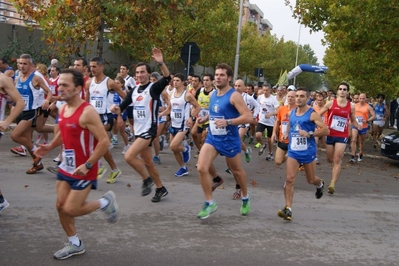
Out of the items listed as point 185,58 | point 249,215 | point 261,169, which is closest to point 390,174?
point 261,169

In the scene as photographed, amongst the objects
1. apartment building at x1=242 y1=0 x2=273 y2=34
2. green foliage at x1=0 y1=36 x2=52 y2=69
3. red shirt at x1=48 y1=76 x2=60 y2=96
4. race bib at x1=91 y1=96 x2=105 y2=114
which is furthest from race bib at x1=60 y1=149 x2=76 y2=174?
apartment building at x1=242 y1=0 x2=273 y2=34

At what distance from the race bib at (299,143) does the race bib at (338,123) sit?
2.76 m

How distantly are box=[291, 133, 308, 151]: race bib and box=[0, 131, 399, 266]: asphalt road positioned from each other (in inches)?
37.5

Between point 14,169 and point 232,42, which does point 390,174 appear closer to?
point 14,169

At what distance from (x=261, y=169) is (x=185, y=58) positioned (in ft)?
24.6

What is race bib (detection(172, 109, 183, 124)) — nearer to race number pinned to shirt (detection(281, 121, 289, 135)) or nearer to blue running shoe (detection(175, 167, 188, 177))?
blue running shoe (detection(175, 167, 188, 177))

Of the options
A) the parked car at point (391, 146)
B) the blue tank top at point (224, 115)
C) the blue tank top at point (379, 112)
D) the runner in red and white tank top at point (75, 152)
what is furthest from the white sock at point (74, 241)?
the blue tank top at point (379, 112)

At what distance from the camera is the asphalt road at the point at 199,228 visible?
5457 mm

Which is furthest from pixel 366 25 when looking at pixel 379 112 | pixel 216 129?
pixel 216 129

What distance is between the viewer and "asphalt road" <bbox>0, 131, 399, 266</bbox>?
17.9ft

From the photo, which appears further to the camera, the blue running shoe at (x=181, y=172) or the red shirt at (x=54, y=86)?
the red shirt at (x=54, y=86)

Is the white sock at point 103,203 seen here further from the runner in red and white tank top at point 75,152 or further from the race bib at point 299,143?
the race bib at point 299,143

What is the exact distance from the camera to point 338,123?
10.2 meters

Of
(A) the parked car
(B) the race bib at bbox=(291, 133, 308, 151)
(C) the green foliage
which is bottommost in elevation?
(A) the parked car
